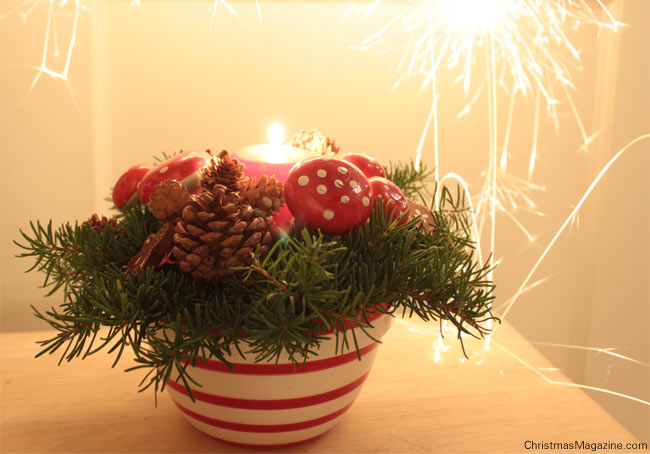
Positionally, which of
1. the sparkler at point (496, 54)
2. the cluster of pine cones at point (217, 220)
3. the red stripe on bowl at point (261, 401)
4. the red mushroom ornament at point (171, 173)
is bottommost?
the red stripe on bowl at point (261, 401)

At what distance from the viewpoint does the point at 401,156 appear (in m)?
0.99

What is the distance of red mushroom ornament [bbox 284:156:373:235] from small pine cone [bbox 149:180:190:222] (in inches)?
2.9

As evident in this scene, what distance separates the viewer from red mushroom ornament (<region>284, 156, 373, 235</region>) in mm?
390

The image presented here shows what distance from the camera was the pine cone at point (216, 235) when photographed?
1.20 ft

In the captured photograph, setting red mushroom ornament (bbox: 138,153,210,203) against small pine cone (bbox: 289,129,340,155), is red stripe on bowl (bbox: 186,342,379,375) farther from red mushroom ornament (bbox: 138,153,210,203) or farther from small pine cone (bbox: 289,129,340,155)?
small pine cone (bbox: 289,129,340,155)

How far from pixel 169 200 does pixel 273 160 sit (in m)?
0.13

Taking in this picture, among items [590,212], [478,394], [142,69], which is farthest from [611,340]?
[142,69]

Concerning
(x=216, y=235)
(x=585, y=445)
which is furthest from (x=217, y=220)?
(x=585, y=445)

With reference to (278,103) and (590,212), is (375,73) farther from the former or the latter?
(590,212)

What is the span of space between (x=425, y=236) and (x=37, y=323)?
0.76m

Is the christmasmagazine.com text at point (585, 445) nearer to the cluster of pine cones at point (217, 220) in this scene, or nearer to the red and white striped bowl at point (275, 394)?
the red and white striped bowl at point (275, 394)

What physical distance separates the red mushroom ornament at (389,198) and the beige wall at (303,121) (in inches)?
21.0

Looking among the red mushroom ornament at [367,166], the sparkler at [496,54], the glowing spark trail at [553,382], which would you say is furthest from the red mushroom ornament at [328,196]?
the sparkler at [496,54]

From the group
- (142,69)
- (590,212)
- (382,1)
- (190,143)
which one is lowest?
(590,212)
